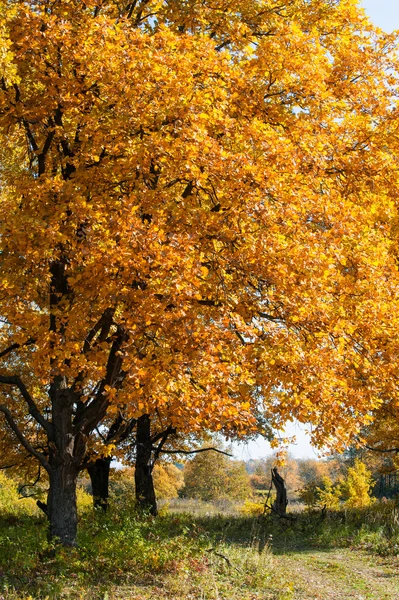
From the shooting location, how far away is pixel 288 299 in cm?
788

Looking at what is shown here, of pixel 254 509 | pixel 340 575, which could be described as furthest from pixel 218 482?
pixel 340 575

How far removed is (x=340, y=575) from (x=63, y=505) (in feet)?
18.3

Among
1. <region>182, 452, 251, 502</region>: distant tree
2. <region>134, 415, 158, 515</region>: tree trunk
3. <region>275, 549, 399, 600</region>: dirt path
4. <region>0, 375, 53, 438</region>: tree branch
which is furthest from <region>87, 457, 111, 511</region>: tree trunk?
<region>182, 452, 251, 502</region>: distant tree

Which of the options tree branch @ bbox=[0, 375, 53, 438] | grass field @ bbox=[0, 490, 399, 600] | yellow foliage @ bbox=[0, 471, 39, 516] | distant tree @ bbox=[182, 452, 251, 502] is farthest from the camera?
distant tree @ bbox=[182, 452, 251, 502]

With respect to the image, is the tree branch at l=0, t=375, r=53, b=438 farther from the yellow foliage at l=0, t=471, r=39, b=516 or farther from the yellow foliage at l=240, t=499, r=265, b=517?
the yellow foliage at l=240, t=499, r=265, b=517

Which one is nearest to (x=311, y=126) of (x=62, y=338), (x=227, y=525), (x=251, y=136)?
(x=251, y=136)

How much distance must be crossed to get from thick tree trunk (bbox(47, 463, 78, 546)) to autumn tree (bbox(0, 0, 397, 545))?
35mm

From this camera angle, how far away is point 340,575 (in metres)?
11.4

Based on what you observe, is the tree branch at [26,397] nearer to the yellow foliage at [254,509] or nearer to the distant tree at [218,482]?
the yellow foliage at [254,509]

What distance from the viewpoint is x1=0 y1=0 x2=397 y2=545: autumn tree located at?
7.29 m

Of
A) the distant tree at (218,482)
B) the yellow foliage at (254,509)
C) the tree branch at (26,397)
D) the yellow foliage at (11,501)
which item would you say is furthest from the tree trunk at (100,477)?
the distant tree at (218,482)

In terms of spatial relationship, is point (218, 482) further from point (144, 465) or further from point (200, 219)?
point (200, 219)

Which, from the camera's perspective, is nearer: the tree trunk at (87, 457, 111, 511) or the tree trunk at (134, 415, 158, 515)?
the tree trunk at (87, 457, 111, 511)

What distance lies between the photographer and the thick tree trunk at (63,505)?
9695 mm
